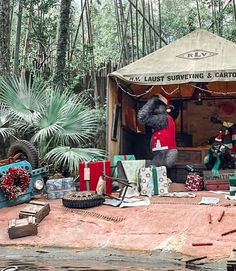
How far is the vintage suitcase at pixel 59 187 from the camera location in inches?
340

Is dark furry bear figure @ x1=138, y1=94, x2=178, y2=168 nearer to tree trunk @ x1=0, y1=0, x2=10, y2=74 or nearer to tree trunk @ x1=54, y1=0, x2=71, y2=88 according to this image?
tree trunk @ x1=54, y1=0, x2=71, y2=88

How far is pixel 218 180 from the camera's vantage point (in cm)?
922

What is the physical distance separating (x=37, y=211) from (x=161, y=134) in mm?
3255

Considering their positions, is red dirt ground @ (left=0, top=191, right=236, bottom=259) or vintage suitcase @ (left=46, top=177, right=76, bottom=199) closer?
red dirt ground @ (left=0, top=191, right=236, bottom=259)

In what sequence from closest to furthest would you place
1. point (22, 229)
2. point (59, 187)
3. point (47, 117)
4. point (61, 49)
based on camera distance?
1. point (22, 229)
2. point (59, 187)
3. point (47, 117)
4. point (61, 49)

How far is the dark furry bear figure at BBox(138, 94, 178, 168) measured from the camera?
970 cm

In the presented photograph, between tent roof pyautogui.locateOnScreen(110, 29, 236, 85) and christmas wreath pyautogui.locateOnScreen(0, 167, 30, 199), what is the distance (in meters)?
2.68

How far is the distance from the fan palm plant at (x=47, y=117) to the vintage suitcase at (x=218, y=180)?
188 cm

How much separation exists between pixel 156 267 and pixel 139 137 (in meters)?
5.95

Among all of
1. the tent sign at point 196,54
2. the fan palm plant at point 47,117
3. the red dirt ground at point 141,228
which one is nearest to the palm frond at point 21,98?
the fan palm plant at point 47,117

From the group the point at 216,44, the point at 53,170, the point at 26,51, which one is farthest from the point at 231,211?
the point at 26,51

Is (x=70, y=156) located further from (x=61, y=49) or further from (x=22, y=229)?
(x=61, y=49)

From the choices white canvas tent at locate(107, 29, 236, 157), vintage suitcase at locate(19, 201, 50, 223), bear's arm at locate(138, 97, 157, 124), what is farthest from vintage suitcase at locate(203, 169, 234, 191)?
vintage suitcase at locate(19, 201, 50, 223)

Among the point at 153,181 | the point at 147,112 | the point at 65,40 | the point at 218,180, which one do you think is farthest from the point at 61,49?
the point at 218,180
